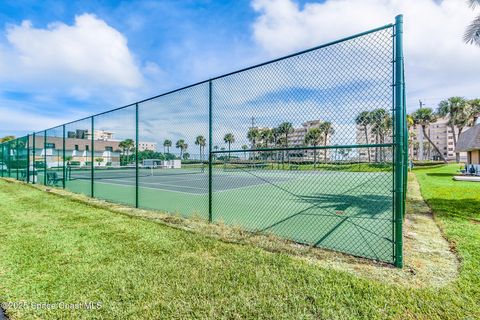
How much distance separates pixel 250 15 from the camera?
6527mm

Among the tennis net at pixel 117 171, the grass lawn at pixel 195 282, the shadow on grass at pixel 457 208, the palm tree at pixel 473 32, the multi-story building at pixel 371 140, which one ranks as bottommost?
the grass lawn at pixel 195 282

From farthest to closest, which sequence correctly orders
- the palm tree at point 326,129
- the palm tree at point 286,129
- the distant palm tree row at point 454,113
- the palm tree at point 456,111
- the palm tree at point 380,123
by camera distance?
the palm tree at point 456,111 → the distant palm tree row at point 454,113 → the palm tree at point 286,129 → the palm tree at point 326,129 → the palm tree at point 380,123

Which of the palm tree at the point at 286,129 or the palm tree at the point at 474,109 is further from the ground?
the palm tree at the point at 474,109

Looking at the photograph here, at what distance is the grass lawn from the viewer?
219cm

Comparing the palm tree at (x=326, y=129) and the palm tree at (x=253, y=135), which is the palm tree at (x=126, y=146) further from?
the palm tree at (x=326, y=129)

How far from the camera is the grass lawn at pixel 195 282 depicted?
7.19ft

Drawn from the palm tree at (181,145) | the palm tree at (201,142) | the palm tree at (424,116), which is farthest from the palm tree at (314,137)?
the palm tree at (424,116)

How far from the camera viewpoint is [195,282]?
269 centimetres

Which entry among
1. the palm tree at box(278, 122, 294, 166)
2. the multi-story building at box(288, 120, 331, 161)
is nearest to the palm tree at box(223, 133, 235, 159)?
the palm tree at box(278, 122, 294, 166)

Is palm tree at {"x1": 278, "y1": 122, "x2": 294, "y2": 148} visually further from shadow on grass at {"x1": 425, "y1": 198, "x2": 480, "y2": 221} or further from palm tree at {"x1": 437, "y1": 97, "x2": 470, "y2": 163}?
palm tree at {"x1": 437, "y1": 97, "x2": 470, "y2": 163}

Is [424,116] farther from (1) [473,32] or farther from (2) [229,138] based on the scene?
(2) [229,138]

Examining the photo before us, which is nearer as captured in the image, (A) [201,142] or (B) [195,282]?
(B) [195,282]

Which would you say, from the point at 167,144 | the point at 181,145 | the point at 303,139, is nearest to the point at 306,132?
the point at 303,139

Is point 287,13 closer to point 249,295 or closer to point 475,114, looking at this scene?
point 249,295
